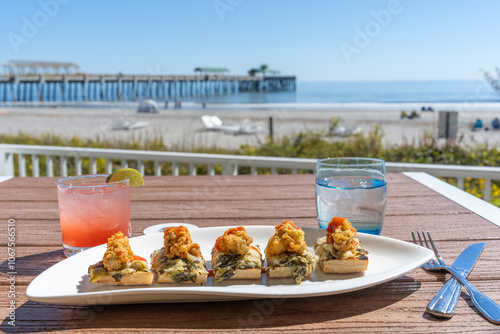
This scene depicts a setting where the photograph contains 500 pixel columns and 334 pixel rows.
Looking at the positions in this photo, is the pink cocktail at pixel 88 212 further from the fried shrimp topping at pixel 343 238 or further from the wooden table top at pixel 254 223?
the fried shrimp topping at pixel 343 238

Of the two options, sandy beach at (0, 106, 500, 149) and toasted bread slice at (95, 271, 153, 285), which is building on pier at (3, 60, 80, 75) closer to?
sandy beach at (0, 106, 500, 149)

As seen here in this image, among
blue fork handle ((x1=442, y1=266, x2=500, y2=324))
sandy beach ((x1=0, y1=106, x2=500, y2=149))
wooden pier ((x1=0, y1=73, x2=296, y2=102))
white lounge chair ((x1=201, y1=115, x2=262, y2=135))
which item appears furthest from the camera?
wooden pier ((x1=0, y1=73, x2=296, y2=102))

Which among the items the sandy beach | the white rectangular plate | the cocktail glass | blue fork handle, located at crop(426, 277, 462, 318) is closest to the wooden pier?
the sandy beach

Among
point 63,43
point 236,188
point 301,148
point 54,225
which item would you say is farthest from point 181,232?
point 63,43

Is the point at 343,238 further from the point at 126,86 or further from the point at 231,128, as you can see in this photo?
the point at 126,86

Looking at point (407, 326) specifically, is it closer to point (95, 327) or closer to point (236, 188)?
point (95, 327)
